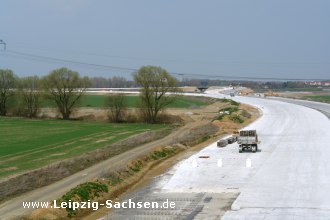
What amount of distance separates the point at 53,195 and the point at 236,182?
1354 cm

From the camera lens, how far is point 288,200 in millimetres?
32656

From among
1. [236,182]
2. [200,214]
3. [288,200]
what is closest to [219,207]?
[200,214]

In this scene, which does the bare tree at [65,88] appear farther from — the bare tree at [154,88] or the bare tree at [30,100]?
the bare tree at [154,88]

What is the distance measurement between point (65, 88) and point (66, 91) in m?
0.76

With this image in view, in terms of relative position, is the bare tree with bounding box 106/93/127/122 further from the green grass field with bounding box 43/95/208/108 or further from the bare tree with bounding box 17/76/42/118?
the bare tree with bounding box 17/76/42/118

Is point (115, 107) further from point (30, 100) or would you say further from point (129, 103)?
point (129, 103)

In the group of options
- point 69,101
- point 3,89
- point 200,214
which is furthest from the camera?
point 3,89

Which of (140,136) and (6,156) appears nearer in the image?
(6,156)

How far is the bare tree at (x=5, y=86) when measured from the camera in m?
121

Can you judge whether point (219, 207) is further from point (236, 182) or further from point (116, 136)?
point (116, 136)

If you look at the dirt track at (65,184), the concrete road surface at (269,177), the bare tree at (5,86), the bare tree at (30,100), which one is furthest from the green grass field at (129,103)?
the dirt track at (65,184)

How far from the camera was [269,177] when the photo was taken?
40.6 meters

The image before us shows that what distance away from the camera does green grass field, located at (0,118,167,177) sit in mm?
47188

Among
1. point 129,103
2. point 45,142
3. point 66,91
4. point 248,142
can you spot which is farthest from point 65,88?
point 248,142
